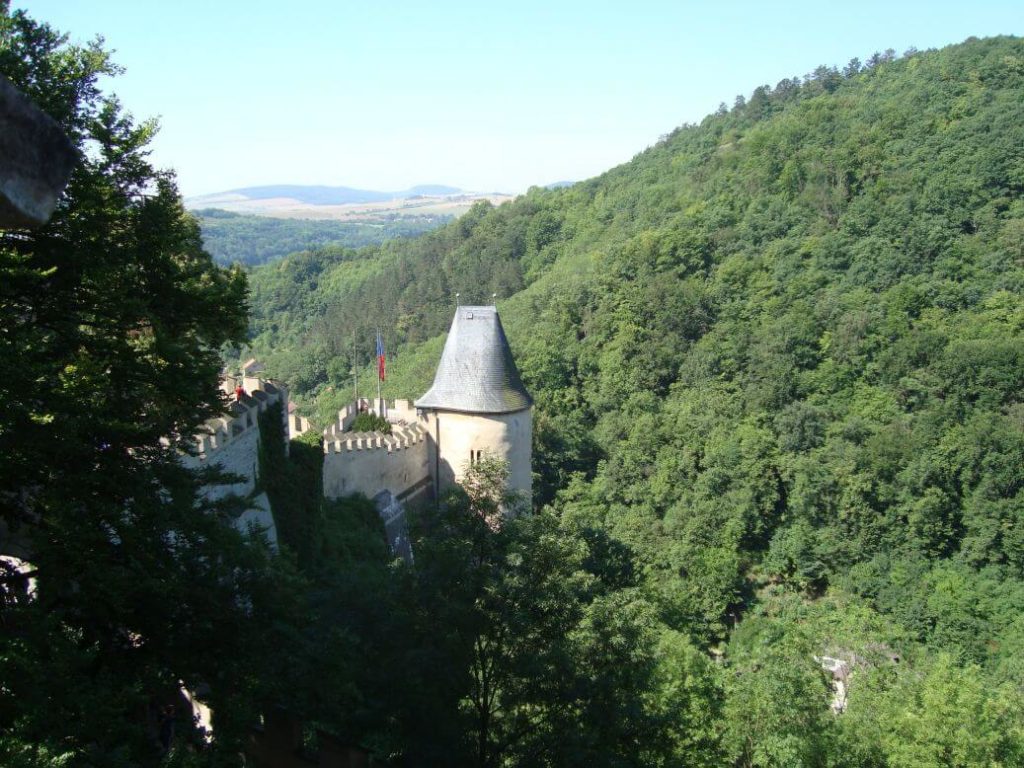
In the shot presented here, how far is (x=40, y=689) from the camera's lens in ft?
19.1

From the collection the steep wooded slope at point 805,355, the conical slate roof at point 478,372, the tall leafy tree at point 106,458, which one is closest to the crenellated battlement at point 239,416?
the tall leafy tree at point 106,458

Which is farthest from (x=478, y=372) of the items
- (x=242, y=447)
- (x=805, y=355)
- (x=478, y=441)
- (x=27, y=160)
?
(x=805, y=355)

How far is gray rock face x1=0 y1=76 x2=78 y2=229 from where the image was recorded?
2.66 meters

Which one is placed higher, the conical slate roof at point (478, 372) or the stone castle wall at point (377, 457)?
the conical slate roof at point (478, 372)

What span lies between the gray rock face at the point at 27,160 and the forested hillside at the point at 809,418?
21.3 feet

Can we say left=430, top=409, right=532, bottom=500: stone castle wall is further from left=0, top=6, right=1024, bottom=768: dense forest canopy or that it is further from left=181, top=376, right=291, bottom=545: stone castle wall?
left=181, top=376, right=291, bottom=545: stone castle wall

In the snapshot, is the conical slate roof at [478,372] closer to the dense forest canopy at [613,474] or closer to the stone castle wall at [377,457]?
the stone castle wall at [377,457]

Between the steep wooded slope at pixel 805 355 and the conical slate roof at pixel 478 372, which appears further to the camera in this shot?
the steep wooded slope at pixel 805 355

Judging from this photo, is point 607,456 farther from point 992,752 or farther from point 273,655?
point 273,655

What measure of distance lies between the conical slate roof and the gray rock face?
20.7m

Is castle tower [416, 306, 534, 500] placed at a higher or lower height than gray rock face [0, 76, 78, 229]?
lower

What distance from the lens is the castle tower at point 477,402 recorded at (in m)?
23.8

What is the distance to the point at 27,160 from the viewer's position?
274cm

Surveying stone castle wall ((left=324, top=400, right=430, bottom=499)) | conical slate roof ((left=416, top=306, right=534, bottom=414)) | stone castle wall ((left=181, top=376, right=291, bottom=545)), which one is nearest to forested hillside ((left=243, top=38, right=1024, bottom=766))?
conical slate roof ((left=416, top=306, right=534, bottom=414))
